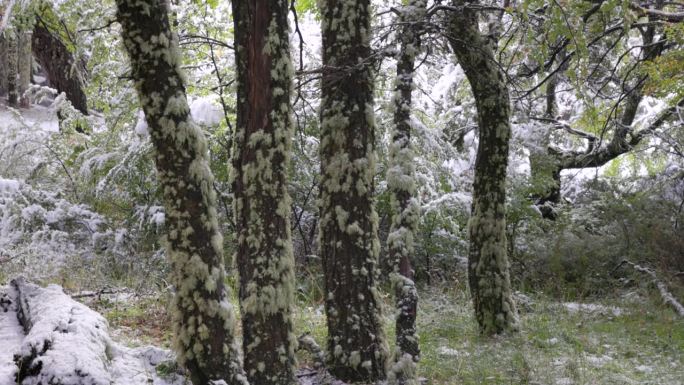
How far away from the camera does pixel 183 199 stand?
3375 millimetres

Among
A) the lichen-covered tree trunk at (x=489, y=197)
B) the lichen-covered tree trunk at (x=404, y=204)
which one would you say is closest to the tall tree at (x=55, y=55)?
the lichen-covered tree trunk at (x=489, y=197)

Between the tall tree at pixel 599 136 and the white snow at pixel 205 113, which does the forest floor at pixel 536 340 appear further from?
the tall tree at pixel 599 136

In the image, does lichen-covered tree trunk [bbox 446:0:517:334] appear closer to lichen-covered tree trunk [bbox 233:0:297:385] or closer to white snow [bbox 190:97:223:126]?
lichen-covered tree trunk [bbox 233:0:297:385]

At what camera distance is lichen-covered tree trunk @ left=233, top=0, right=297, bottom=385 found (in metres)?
3.73

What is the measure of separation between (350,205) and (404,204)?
17.5 inches

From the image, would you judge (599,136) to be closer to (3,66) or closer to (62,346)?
(62,346)

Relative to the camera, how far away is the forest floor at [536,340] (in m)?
5.02

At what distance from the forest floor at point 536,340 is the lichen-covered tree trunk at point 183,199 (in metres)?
1.66

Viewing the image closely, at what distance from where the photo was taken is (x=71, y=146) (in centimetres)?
1031

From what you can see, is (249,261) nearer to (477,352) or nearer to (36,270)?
(477,352)

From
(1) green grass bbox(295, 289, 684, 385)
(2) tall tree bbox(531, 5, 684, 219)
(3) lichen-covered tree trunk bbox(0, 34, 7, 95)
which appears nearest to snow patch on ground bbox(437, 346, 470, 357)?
(1) green grass bbox(295, 289, 684, 385)

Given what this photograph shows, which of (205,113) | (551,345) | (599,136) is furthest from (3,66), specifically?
(551,345)

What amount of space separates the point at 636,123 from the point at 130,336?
11113 mm

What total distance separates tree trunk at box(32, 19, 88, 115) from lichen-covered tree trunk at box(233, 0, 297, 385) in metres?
9.11
